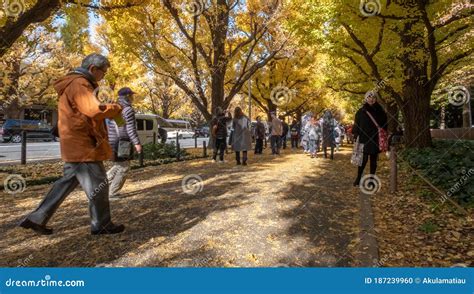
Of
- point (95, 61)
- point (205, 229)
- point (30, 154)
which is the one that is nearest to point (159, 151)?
point (30, 154)

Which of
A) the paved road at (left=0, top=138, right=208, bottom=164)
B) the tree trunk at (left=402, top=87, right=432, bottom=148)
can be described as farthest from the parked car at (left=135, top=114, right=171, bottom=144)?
the tree trunk at (left=402, top=87, right=432, bottom=148)

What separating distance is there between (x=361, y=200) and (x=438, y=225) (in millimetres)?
1472

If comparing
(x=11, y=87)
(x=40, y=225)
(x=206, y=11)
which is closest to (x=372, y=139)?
(x=40, y=225)

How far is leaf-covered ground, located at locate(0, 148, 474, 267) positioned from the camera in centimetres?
341

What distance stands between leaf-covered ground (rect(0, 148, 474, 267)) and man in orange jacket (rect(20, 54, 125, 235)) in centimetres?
49

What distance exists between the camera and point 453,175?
646cm

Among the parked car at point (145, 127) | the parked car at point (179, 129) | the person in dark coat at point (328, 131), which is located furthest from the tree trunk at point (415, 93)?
the parked car at point (179, 129)

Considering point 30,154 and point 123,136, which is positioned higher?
point 123,136

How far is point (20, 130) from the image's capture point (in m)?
28.8

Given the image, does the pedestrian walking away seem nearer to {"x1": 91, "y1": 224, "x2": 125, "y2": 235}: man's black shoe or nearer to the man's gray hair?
{"x1": 91, "y1": 224, "x2": 125, "y2": 235}: man's black shoe

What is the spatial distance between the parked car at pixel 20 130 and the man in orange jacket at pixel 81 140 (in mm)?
27281

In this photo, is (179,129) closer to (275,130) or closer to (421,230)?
(275,130)

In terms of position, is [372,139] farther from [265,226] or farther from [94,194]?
[94,194]

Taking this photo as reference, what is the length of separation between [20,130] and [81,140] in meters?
29.8
